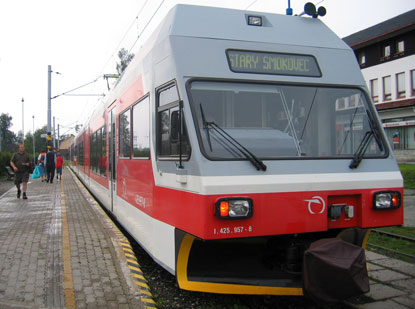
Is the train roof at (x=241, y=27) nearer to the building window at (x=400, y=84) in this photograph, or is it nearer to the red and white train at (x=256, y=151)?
the red and white train at (x=256, y=151)

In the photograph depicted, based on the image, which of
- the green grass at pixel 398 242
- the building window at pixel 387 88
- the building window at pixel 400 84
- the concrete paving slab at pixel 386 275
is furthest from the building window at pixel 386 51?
the concrete paving slab at pixel 386 275

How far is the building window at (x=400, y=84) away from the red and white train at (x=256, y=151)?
31264 mm

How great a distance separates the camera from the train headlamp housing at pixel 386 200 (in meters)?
4.57

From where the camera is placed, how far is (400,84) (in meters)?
33.7

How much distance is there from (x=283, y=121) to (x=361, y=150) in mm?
922

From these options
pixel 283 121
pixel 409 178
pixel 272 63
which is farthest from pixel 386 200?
pixel 409 178

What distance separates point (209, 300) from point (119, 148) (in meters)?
3.77

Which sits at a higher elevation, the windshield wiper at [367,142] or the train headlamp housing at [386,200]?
the windshield wiper at [367,142]

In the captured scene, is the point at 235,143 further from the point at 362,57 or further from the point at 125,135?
the point at 362,57

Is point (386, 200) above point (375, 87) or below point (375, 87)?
below

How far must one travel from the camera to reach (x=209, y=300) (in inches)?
198

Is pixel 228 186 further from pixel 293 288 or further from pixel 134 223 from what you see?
pixel 134 223

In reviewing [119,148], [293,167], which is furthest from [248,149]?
[119,148]

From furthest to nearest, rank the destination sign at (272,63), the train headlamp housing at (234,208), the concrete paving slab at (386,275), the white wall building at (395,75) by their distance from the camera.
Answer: the white wall building at (395,75) → the concrete paving slab at (386,275) → the destination sign at (272,63) → the train headlamp housing at (234,208)
